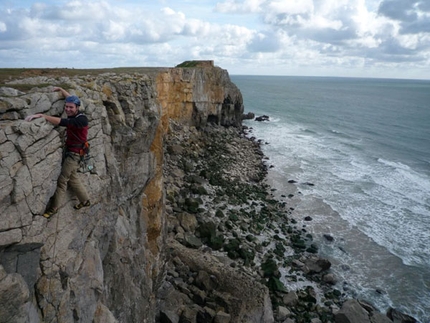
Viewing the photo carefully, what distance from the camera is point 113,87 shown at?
1322 centimetres

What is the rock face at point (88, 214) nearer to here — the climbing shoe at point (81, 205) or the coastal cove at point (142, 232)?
the coastal cove at point (142, 232)

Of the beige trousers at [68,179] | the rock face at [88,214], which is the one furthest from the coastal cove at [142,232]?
the beige trousers at [68,179]

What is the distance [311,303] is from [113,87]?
718 inches

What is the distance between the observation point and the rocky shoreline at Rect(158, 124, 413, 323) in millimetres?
18031

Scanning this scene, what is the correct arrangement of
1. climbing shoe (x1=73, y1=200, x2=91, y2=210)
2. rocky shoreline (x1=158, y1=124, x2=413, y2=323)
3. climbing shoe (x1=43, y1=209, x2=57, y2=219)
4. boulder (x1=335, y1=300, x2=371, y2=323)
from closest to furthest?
1. climbing shoe (x1=43, y1=209, x2=57, y2=219)
2. climbing shoe (x1=73, y1=200, x2=91, y2=210)
3. rocky shoreline (x1=158, y1=124, x2=413, y2=323)
4. boulder (x1=335, y1=300, x2=371, y2=323)

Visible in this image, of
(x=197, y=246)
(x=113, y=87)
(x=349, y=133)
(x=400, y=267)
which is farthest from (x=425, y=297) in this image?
(x=349, y=133)

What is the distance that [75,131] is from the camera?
8531mm

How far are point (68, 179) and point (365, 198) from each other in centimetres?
3672

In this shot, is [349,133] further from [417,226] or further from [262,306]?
[262,306]

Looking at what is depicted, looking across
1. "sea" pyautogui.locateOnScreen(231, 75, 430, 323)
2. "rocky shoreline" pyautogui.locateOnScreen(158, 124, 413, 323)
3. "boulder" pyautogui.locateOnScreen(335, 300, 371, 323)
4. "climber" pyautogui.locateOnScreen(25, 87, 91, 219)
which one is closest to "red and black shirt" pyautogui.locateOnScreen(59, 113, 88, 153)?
"climber" pyautogui.locateOnScreen(25, 87, 91, 219)

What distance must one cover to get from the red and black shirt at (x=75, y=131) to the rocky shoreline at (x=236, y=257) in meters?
10.7

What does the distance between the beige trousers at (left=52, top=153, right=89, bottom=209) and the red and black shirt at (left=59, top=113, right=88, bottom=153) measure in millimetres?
228

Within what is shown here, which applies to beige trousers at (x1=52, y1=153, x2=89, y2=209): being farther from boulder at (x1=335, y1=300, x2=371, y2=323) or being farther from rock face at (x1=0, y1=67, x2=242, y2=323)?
boulder at (x1=335, y1=300, x2=371, y2=323)

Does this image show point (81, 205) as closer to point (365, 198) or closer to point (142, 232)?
point (142, 232)
